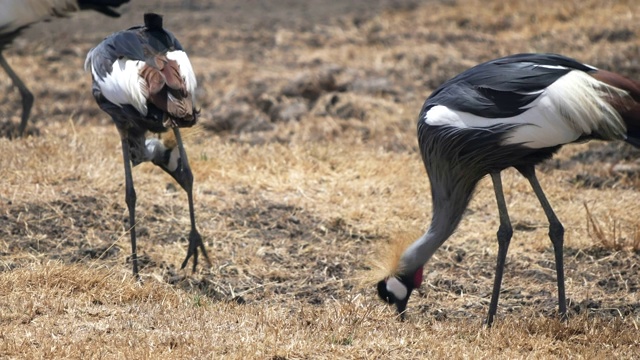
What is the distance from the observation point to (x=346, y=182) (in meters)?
6.81

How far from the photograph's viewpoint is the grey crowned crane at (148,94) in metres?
5.00

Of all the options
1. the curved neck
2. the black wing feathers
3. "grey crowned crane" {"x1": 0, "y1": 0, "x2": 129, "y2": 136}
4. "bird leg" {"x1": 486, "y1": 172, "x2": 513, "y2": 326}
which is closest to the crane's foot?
the curved neck

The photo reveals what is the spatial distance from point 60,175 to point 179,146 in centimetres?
144

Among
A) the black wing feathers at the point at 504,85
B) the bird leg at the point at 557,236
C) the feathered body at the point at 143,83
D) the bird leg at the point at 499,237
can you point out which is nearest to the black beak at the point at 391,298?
the bird leg at the point at 499,237

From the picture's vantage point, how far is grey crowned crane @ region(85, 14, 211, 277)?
5.00 m

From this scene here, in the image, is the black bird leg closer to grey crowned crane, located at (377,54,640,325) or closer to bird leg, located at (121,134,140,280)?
bird leg, located at (121,134,140,280)

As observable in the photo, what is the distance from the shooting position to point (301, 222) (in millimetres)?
6164

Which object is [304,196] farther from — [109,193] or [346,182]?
[109,193]

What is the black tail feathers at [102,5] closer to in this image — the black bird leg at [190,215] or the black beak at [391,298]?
the black bird leg at [190,215]

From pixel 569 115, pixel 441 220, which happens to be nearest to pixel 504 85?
pixel 569 115

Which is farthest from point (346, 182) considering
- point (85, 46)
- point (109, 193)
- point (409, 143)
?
point (85, 46)

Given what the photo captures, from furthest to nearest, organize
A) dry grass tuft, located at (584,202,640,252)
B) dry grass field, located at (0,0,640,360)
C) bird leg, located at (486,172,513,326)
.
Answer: dry grass tuft, located at (584,202,640,252) → bird leg, located at (486,172,513,326) → dry grass field, located at (0,0,640,360)

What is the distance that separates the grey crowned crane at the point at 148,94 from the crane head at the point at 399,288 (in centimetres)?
113

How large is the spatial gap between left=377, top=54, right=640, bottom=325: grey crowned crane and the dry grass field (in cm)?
31
